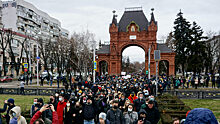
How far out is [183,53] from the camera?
42.0 m

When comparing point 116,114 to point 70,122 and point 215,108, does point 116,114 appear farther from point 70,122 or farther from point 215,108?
point 215,108

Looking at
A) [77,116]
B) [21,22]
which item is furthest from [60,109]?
[21,22]

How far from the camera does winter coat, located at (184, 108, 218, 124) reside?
2.16m

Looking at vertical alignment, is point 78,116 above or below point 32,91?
above

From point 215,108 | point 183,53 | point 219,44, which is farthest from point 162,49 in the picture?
point 215,108

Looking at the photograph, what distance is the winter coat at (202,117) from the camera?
216 cm

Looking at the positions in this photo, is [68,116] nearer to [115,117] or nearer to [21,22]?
[115,117]

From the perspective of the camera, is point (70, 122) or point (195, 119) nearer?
point (195, 119)

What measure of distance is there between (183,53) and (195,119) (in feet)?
142

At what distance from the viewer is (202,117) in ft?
7.14

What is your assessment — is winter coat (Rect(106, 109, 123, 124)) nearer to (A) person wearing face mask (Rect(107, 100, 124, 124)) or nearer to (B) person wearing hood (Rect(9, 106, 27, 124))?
(A) person wearing face mask (Rect(107, 100, 124, 124))

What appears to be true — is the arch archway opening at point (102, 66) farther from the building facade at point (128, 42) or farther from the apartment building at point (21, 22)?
the apartment building at point (21, 22)

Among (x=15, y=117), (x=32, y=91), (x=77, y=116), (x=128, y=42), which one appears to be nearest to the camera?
(x=15, y=117)

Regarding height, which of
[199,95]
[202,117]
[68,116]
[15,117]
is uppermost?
[202,117]
